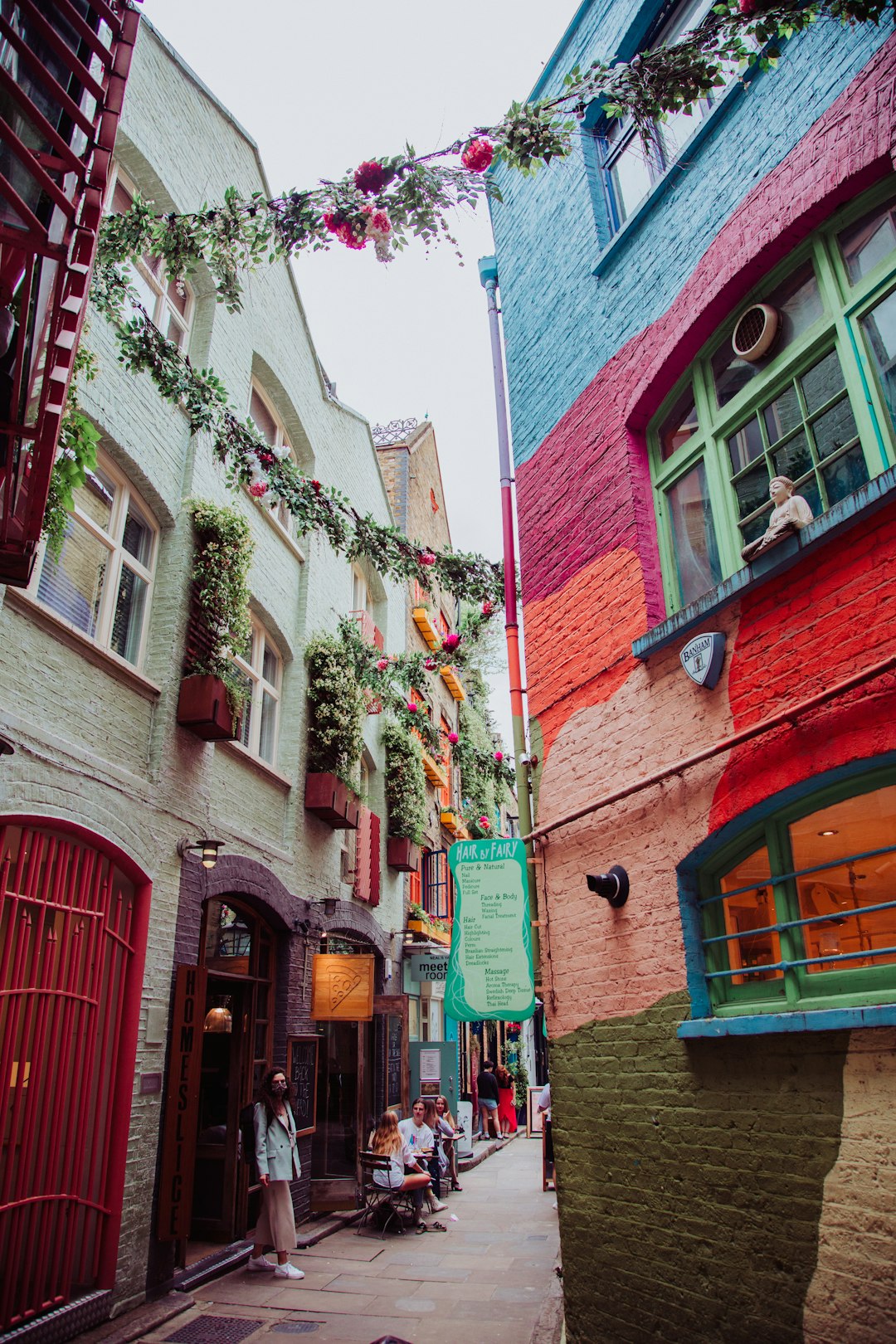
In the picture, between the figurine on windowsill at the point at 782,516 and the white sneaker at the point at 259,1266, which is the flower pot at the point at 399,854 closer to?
the white sneaker at the point at 259,1266

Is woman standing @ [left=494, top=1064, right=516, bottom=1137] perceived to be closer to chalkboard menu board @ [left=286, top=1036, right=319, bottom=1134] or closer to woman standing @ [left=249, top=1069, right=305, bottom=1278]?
chalkboard menu board @ [left=286, top=1036, right=319, bottom=1134]

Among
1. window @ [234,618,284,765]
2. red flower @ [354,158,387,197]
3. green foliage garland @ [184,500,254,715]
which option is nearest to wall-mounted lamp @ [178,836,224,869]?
green foliage garland @ [184,500,254,715]

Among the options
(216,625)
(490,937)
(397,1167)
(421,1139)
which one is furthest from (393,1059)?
(490,937)

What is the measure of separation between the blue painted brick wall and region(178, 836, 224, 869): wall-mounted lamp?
4332 millimetres

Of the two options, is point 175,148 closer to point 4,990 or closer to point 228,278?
point 228,278

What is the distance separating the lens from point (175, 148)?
9047mm

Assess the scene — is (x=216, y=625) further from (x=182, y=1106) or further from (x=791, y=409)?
(x=791, y=409)

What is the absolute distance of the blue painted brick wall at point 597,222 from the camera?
4641mm

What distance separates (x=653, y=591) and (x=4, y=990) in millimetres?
4758

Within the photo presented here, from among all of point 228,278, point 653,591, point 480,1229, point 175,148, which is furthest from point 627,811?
point 175,148

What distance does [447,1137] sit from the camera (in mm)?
12188

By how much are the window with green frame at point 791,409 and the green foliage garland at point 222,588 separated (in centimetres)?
464

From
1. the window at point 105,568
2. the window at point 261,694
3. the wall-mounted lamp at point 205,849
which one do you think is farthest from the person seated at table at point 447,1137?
the window at point 105,568

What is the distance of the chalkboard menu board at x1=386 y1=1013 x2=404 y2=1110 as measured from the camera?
1357cm
